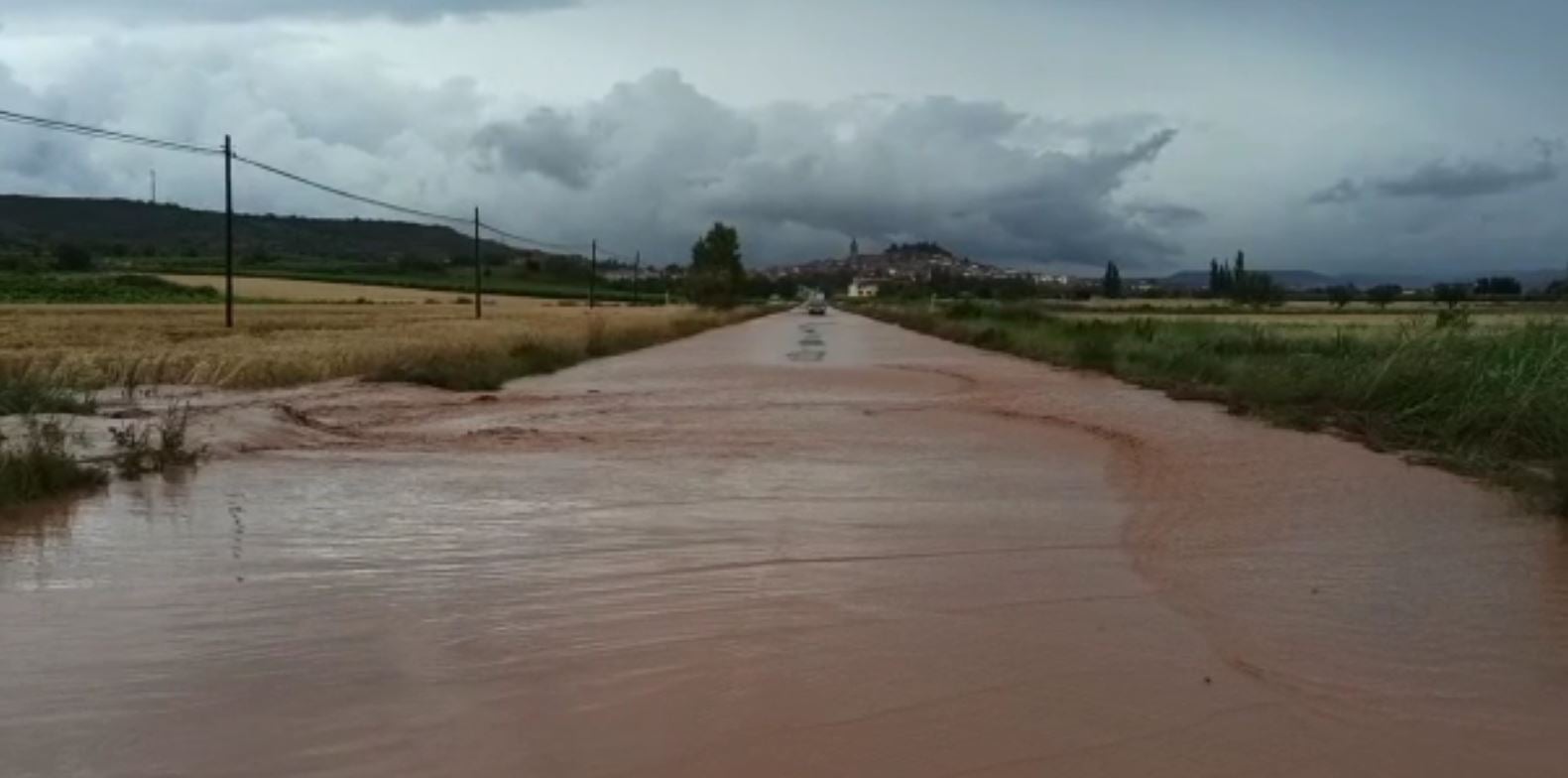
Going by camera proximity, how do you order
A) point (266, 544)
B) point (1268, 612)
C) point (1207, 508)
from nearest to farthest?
point (1268, 612)
point (266, 544)
point (1207, 508)

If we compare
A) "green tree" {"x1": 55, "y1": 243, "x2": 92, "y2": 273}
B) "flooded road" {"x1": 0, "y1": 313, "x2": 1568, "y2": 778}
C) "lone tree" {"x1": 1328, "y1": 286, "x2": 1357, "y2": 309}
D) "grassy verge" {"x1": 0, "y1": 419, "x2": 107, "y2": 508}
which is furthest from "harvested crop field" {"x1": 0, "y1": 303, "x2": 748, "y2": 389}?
"lone tree" {"x1": 1328, "y1": 286, "x2": 1357, "y2": 309}

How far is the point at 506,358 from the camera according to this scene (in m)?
30.9

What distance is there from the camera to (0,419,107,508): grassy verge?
35.6ft

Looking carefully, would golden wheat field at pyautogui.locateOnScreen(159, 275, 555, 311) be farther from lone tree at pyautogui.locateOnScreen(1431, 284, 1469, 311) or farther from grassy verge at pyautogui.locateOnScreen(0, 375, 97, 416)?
grassy verge at pyautogui.locateOnScreen(0, 375, 97, 416)

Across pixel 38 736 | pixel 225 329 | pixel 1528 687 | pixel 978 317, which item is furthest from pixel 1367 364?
pixel 978 317

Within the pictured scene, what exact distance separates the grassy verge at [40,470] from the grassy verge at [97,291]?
177ft

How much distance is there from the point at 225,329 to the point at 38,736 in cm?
3398

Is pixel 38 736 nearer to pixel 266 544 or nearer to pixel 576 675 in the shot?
pixel 576 675

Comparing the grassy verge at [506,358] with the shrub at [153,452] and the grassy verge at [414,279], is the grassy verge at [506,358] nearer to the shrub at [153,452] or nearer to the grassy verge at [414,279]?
the shrub at [153,452]

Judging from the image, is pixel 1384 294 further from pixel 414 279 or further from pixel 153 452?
pixel 153 452

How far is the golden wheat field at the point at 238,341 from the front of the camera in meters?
23.9

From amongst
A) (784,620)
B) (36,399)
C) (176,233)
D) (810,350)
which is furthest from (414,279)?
(784,620)

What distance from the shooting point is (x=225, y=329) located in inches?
1457

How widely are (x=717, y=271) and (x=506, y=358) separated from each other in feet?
256
